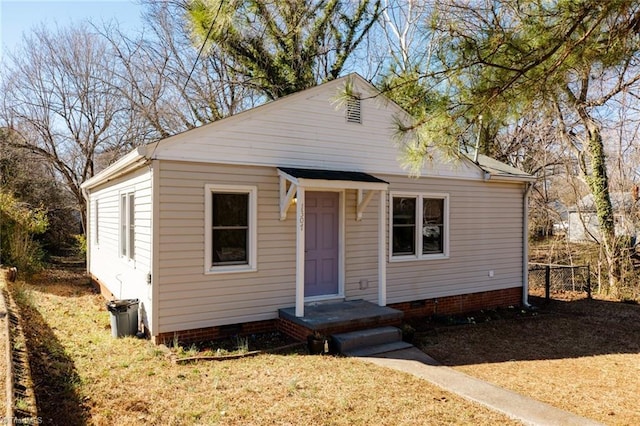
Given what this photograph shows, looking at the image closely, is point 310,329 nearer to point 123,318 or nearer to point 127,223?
point 123,318

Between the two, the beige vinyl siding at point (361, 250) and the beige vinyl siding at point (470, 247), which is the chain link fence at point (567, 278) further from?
the beige vinyl siding at point (361, 250)

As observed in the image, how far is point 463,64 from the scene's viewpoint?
411 cm

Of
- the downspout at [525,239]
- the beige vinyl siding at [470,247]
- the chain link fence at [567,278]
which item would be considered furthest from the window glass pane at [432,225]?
the chain link fence at [567,278]

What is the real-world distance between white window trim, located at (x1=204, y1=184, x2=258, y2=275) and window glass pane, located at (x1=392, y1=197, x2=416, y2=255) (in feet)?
9.82

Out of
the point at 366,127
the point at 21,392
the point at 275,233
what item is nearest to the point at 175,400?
the point at 21,392

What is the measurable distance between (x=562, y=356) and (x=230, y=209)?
5555 mm

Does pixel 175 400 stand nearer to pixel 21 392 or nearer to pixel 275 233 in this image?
pixel 21 392

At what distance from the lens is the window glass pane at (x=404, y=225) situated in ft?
27.9

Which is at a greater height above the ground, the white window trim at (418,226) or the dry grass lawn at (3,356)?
the white window trim at (418,226)

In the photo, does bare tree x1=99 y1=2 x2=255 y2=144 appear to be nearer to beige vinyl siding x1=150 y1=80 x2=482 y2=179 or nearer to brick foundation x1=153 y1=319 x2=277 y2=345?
beige vinyl siding x1=150 y1=80 x2=482 y2=179

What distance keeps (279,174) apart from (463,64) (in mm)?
3639

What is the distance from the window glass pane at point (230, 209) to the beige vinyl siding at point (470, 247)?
3054 mm

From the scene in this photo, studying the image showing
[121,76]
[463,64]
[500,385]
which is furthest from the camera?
[121,76]

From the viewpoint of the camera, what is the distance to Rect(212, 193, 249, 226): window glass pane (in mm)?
6672
